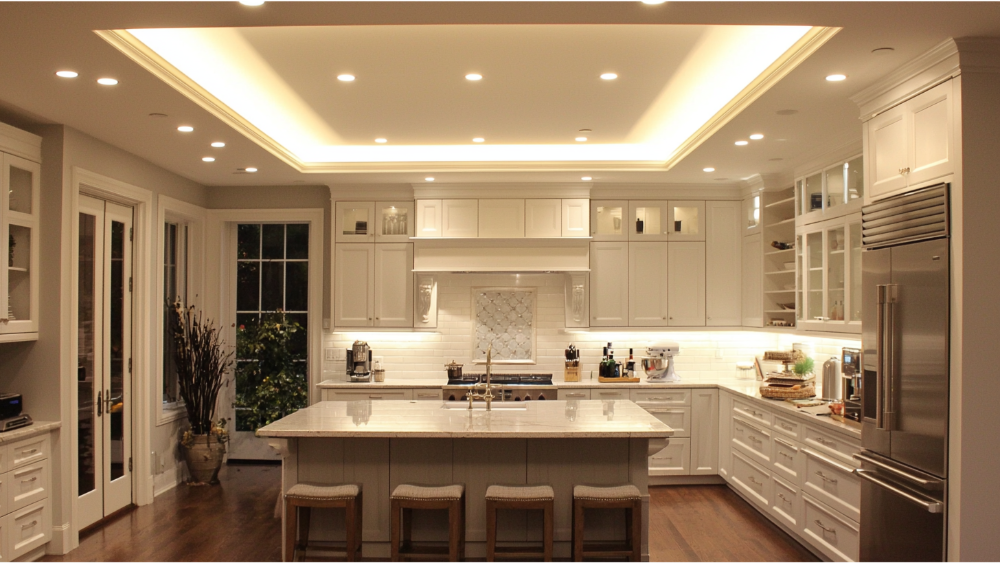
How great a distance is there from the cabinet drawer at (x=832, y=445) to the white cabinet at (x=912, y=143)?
1410 mm

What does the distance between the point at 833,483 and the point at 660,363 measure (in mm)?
2614

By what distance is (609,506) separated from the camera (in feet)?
13.3

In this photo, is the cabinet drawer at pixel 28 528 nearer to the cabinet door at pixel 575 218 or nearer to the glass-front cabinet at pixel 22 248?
the glass-front cabinet at pixel 22 248

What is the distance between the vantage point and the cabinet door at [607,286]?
6984mm

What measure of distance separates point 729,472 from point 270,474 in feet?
13.8

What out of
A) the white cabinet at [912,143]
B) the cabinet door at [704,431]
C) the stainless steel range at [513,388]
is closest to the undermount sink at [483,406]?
the stainless steel range at [513,388]

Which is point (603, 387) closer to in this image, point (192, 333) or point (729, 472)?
point (729, 472)

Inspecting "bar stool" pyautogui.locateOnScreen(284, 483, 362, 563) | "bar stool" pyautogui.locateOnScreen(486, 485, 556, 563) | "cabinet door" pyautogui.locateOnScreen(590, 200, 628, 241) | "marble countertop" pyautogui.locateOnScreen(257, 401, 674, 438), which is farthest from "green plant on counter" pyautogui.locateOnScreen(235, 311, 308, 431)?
"bar stool" pyautogui.locateOnScreen(486, 485, 556, 563)

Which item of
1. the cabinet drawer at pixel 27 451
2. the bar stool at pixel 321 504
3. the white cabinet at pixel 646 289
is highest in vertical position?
the white cabinet at pixel 646 289

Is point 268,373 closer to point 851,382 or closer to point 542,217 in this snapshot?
point 542,217

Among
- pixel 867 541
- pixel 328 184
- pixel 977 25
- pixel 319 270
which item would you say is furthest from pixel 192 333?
pixel 977 25

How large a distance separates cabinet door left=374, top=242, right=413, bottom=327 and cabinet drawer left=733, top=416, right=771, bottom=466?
310 centimetres

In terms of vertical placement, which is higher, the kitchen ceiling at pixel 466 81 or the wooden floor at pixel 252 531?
the kitchen ceiling at pixel 466 81

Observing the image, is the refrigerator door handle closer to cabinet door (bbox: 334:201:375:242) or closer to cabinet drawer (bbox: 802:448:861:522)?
cabinet drawer (bbox: 802:448:861:522)
